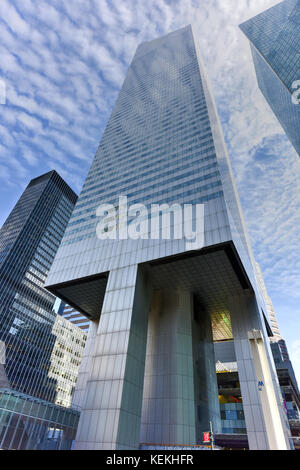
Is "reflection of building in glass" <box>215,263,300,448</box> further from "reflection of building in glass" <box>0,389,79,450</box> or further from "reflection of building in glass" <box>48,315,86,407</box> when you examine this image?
"reflection of building in glass" <box>48,315,86,407</box>

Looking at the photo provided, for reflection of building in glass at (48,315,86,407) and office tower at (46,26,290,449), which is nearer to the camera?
office tower at (46,26,290,449)

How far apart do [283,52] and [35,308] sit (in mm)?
129219

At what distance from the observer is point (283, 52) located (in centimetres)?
8344

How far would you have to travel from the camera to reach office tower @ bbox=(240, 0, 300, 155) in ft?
255

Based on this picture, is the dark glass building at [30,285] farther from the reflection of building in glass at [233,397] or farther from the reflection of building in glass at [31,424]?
the reflection of building in glass at [31,424]

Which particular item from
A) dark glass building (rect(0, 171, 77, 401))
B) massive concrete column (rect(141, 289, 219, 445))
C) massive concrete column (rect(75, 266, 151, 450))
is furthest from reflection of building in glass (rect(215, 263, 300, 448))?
dark glass building (rect(0, 171, 77, 401))

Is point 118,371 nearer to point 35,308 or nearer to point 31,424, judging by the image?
point 31,424

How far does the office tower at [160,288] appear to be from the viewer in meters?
29.2

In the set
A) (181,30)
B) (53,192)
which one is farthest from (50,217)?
(181,30)

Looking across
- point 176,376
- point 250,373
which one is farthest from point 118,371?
point 250,373

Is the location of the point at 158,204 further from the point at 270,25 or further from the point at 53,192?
the point at 53,192

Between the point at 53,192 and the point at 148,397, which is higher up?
the point at 53,192

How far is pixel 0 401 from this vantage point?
24.5 meters

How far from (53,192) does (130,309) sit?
126 metres
